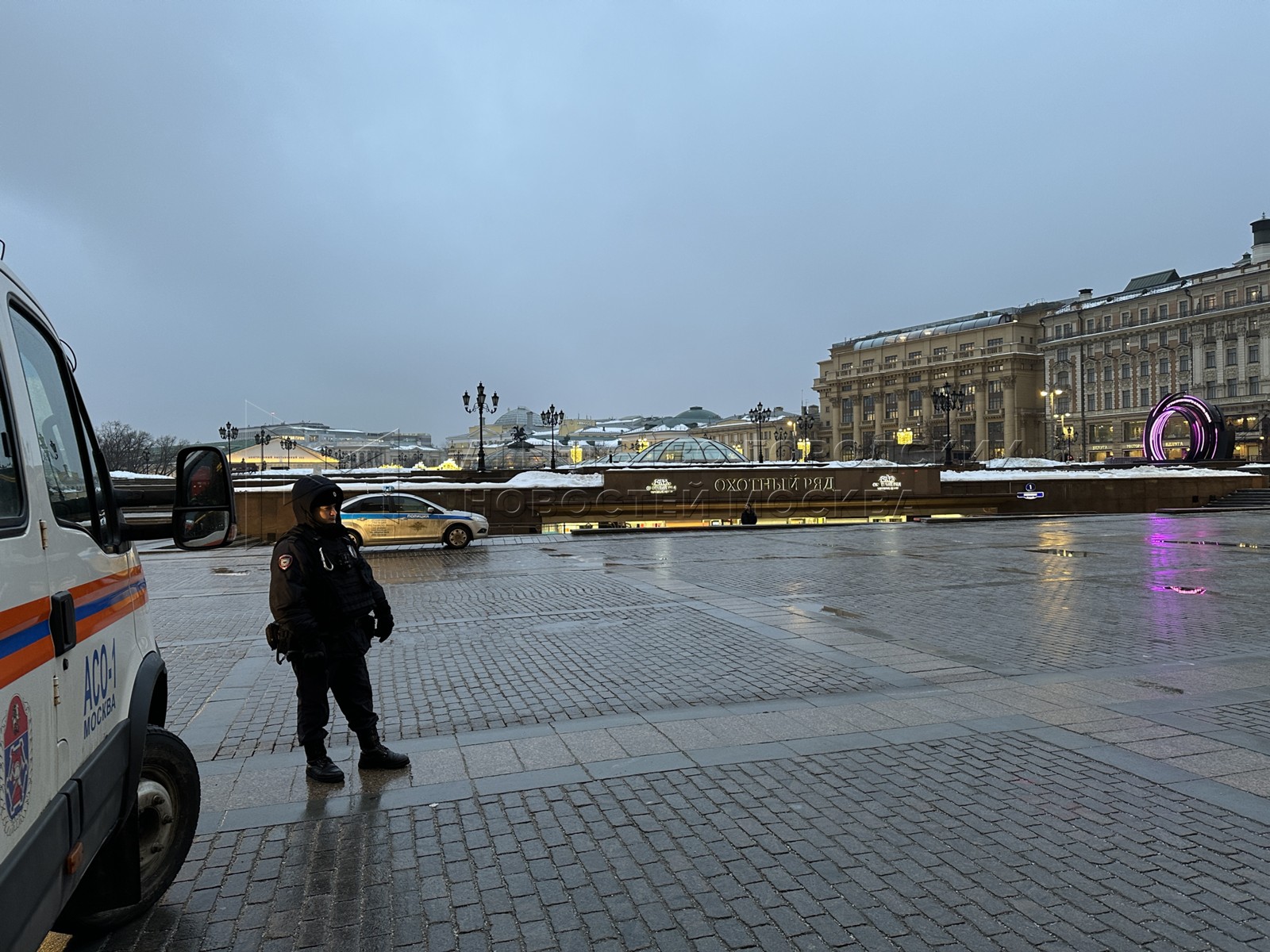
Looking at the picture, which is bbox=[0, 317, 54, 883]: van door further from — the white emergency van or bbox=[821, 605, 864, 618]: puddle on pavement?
bbox=[821, 605, 864, 618]: puddle on pavement

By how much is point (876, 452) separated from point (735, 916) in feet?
388

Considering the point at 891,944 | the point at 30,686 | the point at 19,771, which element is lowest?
the point at 891,944

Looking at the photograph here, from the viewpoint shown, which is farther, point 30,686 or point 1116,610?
point 1116,610

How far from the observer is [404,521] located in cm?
2239

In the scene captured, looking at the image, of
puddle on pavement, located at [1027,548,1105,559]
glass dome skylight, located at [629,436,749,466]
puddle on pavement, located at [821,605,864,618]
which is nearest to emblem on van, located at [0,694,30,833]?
puddle on pavement, located at [821,605,864,618]

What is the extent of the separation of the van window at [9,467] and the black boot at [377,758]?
347 centimetres

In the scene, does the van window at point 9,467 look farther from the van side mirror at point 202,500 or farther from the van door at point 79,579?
the van side mirror at point 202,500

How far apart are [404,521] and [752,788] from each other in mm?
18476

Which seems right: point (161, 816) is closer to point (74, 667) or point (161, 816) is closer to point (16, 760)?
point (74, 667)

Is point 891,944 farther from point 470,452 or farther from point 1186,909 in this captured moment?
point 470,452

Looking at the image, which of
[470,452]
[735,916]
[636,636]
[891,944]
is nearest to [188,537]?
[735,916]

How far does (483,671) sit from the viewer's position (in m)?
8.47

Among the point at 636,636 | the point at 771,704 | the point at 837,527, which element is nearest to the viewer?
the point at 771,704

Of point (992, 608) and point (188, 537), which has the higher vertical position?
point (188, 537)
